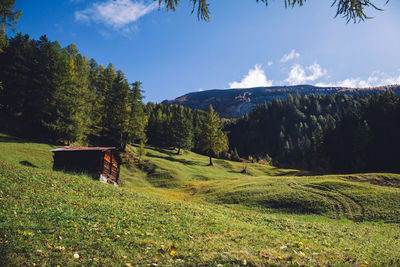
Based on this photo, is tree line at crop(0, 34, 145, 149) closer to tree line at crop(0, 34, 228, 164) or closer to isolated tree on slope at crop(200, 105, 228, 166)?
tree line at crop(0, 34, 228, 164)

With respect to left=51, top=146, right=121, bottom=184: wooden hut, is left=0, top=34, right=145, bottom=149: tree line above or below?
above

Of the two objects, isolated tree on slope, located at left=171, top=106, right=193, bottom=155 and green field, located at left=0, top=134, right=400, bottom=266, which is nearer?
green field, located at left=0, top=134, right=400, bottom=266

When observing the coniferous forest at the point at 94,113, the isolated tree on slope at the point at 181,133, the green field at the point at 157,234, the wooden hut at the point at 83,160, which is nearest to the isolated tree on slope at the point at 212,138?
the coniferous forest at the point at 94,113

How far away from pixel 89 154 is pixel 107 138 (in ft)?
90.9

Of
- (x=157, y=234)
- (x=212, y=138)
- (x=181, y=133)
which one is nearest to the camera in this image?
(x=157, y=234)

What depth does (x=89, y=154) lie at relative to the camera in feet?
96.8

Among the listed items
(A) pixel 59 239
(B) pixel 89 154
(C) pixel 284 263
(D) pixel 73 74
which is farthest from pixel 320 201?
(D) pixel 73 74

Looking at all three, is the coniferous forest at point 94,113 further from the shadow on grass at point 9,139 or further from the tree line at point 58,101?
the shadow on grass at point 9,139

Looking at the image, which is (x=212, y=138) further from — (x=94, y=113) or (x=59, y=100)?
(x=59, y=100)

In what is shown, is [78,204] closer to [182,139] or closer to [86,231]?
[86,231]

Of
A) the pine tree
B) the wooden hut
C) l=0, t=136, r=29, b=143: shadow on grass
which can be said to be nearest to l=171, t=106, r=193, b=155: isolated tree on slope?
the pine tree

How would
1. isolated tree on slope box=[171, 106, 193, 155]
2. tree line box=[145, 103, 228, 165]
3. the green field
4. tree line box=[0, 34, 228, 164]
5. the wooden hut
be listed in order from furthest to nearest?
isolated tree on slope box=[171, 106, 193, 155] → tree line box=[145, 103, 228, 165] → tree line box=[0, 34, 228, 164] → the wooden hut → the green field

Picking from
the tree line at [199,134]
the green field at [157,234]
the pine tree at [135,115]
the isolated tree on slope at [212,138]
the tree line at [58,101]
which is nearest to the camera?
the green field at [157,234]

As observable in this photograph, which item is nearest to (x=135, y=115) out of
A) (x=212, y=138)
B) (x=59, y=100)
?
(x=59, y=100)
